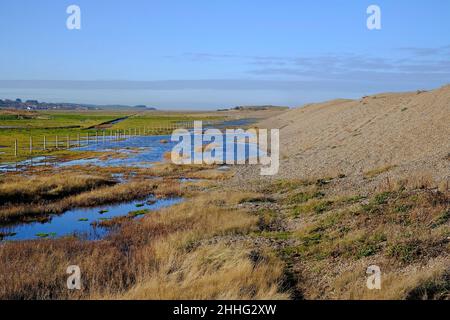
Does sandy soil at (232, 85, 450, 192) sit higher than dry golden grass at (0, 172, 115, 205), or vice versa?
sandy soil at (232, 85, 450, 192)

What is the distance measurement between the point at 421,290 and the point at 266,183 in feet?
68.8

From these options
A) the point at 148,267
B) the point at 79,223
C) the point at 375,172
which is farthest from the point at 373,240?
the point at 79,223

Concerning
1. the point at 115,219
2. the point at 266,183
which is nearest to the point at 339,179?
the point at 266,183

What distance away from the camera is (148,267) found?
1239 centimetres

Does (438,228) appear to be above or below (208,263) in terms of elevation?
above

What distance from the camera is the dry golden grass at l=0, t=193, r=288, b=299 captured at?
1003 cm

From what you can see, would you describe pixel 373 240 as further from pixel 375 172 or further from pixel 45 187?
pixel 45 187

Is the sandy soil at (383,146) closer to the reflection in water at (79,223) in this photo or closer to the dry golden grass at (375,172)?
the dry golden grass at (375,172)

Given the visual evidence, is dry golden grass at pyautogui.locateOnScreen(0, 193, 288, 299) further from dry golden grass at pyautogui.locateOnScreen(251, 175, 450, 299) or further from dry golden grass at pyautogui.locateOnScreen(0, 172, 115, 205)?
dry golden grass at pyautogui.locateOnScreen(0, 172, 115, 205)

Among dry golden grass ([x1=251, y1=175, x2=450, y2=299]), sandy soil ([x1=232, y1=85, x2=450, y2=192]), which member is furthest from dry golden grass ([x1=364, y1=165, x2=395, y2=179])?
dry golden grass ([x1=251, y1=175, x2=450, y2=299])

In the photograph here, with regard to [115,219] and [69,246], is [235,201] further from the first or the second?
[69,246]

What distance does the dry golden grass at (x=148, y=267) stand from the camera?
1003 cm

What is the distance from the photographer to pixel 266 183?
30234 millimetres
